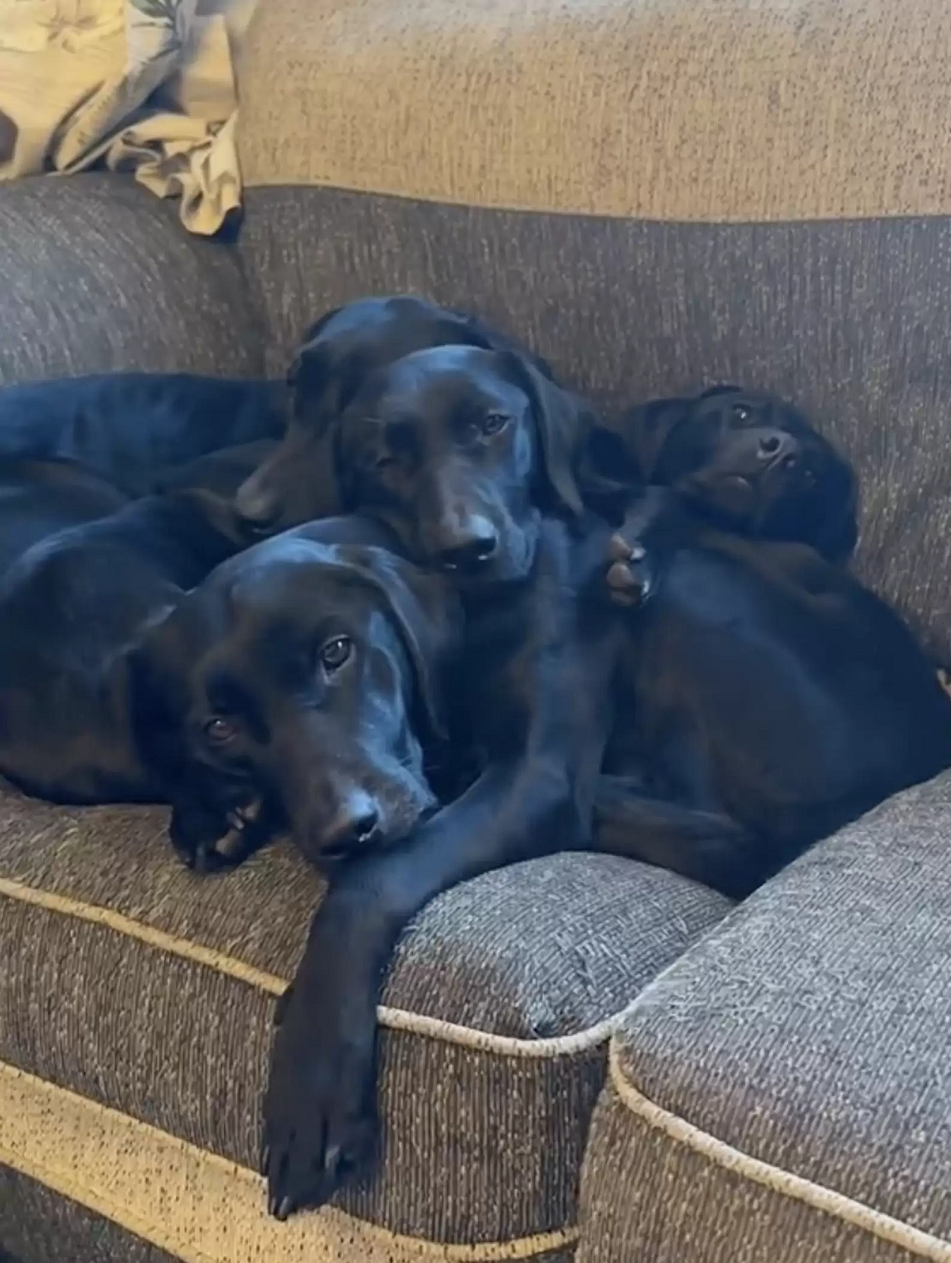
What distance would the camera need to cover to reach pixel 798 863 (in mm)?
1240

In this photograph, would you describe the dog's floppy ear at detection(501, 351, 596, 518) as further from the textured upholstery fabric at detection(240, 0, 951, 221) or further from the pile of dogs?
the textured upholstery fabric at detection(240, 0, 951, 221)

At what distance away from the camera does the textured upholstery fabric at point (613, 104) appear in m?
1.58

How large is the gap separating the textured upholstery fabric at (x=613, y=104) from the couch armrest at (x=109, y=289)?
139mm

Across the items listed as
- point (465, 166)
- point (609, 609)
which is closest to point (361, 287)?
point (465, 166)

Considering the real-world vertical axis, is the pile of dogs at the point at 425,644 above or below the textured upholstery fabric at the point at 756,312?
below

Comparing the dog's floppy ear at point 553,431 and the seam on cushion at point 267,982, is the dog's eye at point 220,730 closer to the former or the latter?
the seam on cushion at point 267,982

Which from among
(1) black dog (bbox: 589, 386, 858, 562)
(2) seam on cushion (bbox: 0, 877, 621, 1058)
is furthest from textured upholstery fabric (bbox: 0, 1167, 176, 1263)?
(1) black dog (bbox: 589, 386, 858, 562)

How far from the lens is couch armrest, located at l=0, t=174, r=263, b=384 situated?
1.85m

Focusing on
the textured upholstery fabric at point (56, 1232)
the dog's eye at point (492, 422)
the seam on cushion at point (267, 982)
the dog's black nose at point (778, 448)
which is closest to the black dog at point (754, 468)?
the dog's black nose at point (778, 448)

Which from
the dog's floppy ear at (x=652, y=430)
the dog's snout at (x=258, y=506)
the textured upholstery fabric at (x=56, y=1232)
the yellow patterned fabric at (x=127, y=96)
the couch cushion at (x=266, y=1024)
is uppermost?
the yellow patterned fabric at (x=127, y=96)

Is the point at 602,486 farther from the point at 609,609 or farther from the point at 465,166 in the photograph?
the point at 465,166

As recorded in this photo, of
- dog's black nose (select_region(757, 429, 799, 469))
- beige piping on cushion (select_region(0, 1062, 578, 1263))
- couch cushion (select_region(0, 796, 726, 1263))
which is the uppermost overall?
dog's black nose (select_region(757, 429, 799, 469))

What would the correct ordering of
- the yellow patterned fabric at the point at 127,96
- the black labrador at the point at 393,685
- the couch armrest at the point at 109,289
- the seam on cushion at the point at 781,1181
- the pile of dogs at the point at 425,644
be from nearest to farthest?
1. the seam on cushion at the point at 781,1181
2. the black labrador at the point at 393,685
3. the pile of dogs at the point at 425,644
4. the couch armrest at the point at 109,289
5. the yellow patterned fabric at the point at 127,96

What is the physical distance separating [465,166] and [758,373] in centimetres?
40
